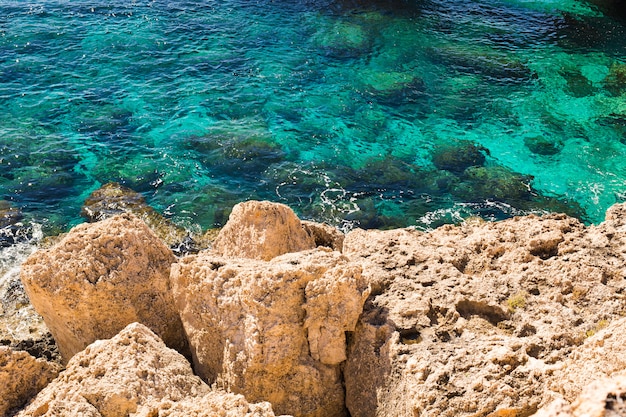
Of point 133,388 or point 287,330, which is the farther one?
point 287,330

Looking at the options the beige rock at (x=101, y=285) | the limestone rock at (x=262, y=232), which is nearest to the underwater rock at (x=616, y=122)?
the limestone rock at (x=262, y=232)

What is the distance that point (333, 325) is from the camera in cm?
754

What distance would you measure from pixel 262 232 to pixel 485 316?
3920 mm

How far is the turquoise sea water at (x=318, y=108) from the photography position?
1712cm

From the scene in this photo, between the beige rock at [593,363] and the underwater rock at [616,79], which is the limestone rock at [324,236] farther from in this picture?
the underwater rock at [616,79]

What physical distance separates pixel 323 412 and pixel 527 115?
15541 millimetres

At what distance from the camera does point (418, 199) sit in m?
17.0

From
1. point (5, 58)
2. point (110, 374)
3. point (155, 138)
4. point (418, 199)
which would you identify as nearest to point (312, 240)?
point (110, 374)

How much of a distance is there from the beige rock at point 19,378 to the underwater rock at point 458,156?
13.0 m

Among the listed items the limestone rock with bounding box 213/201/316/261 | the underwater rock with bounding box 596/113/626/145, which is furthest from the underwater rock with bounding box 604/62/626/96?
the limestone rock with bounding box 213/201/316/261

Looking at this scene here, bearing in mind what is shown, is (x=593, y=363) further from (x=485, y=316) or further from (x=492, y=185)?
(x=492, y=185)

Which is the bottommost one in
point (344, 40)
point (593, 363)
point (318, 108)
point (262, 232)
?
point (318, 108)

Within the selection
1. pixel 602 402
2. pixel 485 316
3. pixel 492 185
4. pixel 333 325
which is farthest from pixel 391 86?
pixel 602 402

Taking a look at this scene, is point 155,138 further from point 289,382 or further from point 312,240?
point 289,382
